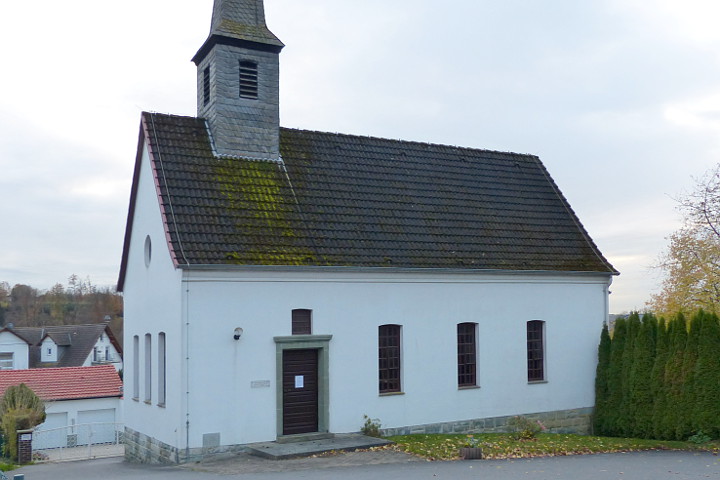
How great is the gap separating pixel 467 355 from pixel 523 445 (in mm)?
3876

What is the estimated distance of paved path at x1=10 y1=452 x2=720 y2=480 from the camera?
1432 centimetres

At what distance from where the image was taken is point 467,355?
21.3m

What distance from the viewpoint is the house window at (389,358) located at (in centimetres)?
1984

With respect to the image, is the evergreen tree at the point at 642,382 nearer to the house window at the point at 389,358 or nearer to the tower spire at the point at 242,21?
the house window at the point at 389,358

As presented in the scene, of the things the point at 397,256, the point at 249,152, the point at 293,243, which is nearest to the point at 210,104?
the point at 249,152

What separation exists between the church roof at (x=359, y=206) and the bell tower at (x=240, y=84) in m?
0.51

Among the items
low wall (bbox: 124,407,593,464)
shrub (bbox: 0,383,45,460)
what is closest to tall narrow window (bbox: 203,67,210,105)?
low wall (bbox: 124,407,593,464)

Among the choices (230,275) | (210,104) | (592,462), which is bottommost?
(592,462)

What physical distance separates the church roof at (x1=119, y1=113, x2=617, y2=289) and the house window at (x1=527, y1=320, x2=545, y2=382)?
1.83 meters

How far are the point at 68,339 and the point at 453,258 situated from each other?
47.4 meters

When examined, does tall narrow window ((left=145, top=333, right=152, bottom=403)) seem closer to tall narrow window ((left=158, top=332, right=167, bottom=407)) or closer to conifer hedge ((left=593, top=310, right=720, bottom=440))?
tall narrow window ((left=158, top=332, right=167, bottom=407))

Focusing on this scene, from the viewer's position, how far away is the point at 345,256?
19.3 m

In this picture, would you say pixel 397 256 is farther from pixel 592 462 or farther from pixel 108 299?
pixel 108 299

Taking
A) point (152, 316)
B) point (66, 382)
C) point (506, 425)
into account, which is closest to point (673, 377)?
point (506, 425)
